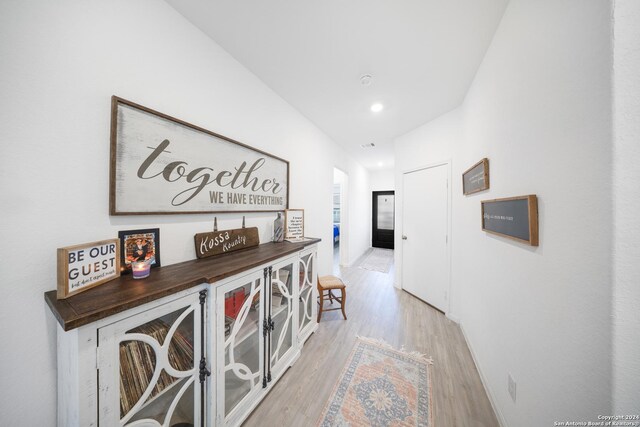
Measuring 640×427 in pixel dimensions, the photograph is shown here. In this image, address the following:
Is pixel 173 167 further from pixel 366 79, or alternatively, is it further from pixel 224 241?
pixel 366 79

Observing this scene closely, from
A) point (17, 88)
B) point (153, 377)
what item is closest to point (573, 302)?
point (153, 377)

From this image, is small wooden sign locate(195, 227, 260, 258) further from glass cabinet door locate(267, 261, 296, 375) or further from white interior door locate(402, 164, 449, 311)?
white interior door locate(402, 164, 449, 311)

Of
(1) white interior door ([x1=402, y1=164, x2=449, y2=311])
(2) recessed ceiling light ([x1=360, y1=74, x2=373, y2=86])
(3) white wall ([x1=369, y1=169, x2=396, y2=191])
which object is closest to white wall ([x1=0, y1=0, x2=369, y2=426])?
(2) recessed ceiling light ([x1=360, y1=74, x2=373, y2=86])

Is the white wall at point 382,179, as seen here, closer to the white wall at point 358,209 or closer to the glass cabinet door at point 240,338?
the white wall at point 358,209

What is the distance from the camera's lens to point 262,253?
1.44 m

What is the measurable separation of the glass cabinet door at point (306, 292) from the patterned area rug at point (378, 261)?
8.12 ft

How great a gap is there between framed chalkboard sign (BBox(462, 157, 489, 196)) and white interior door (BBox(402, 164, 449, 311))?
52cm

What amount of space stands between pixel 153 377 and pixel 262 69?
212cm

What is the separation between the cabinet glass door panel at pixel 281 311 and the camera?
1.47 meters

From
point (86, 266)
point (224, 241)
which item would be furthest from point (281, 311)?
point (86, 266)

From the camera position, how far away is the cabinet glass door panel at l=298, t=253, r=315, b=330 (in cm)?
183

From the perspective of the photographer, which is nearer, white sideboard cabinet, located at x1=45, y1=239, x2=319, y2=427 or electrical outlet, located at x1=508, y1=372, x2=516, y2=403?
white sideboard cabinet, located at x1=45, y1=239, x2=319, y2=427

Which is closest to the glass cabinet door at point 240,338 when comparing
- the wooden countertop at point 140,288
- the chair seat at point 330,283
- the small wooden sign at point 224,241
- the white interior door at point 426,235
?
the wooden countertop at point 140,288

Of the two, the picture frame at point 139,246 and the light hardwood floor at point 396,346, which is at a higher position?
the picture frame at point 139,246
